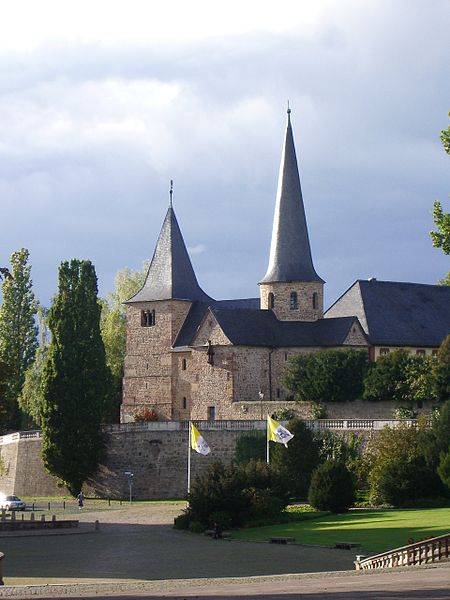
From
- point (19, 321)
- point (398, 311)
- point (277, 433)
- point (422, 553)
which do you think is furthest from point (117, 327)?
point (422, 553)

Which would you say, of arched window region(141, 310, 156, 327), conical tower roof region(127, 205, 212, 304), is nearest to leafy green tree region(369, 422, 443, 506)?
arched window region(141, 310, 156, 327)

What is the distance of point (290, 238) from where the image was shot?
292 feet

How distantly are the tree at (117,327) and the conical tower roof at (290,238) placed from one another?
46.5 feet

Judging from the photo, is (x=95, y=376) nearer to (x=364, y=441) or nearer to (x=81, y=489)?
(x=81, y=489)

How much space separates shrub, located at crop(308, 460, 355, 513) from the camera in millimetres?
59062

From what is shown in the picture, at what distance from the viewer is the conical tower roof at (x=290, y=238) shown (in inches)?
3497

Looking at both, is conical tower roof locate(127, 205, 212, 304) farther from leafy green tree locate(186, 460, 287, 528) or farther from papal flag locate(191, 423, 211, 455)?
leafy green tree locate(186, 460, 287, 528)

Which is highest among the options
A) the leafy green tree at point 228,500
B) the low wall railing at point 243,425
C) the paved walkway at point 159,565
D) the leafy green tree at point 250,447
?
the low wall railing at point 243,425

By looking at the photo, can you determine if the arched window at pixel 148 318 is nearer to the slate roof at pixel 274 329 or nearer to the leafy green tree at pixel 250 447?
the slate roof at pixel 274 329

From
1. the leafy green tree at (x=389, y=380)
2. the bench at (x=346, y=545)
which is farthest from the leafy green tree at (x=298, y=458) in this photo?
the bench at (x=346, y=545)

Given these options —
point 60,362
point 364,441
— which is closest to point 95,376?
point 60,362

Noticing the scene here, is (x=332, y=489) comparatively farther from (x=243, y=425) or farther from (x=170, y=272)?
(x=170, y=272)

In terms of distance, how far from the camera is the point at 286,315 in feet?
291

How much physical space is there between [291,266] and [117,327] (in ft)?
57.8
